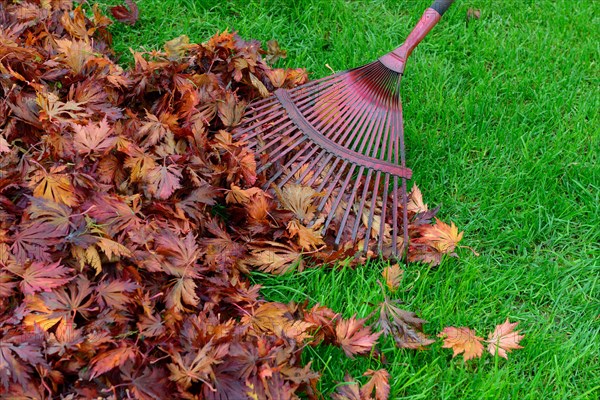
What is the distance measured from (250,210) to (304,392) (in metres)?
0.63

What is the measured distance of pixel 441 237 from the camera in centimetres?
225

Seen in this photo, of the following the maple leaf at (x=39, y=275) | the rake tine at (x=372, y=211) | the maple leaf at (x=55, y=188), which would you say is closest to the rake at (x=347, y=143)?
the rake tine at (x=372, y=211)

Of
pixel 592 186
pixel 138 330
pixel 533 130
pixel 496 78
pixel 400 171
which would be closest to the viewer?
pixel 138 330

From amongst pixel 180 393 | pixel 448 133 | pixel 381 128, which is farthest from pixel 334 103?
pixel 180 393

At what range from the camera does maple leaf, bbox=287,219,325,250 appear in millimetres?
2123

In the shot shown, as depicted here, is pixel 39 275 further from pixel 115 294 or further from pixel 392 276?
pixel 392 276

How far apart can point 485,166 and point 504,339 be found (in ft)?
2.75

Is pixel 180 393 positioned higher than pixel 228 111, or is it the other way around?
pixel 228 111

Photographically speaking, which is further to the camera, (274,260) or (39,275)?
(274,260)

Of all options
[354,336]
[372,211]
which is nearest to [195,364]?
[354,336]

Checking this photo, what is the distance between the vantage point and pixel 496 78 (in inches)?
117

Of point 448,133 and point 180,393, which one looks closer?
point 180,393

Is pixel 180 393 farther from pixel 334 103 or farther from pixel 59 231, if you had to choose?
pixel 334 103

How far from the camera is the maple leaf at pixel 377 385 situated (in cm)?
179
